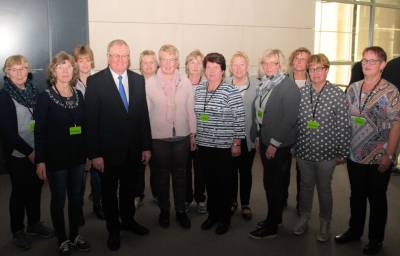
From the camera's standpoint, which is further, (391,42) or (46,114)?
(391,42)

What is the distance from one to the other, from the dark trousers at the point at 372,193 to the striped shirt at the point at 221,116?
3.12 feet

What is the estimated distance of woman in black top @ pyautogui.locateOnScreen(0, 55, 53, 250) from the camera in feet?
9.36

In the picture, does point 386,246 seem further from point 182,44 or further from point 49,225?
point 182,44

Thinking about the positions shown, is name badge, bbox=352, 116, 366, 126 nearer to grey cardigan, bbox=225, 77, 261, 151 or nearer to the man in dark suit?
grey cardigan, bbox=225, 77, 261, 151

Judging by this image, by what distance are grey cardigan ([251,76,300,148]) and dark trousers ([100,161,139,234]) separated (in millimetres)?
1152

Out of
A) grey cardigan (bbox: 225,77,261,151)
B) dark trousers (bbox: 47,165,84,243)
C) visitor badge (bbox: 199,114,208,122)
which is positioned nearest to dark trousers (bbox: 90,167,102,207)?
dark trousers (bbox: 47,165,84,243)

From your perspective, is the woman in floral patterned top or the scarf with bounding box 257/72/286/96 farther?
the scarf with bounding box 257/72/286/96

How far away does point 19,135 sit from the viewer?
291 cm

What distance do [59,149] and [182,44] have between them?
350 cm

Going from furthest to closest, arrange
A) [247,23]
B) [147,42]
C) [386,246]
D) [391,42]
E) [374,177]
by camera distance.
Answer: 1. [391,42]
2. [247,23]
3. [147,42]
4. [386,246]
5. [374,177]

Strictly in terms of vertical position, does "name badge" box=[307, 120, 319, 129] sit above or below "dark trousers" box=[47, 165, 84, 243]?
above

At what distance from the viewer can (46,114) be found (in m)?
2.66

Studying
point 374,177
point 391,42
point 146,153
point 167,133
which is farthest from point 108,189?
point 391,42

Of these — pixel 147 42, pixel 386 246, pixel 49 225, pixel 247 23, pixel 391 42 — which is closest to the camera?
pixel 386 246
